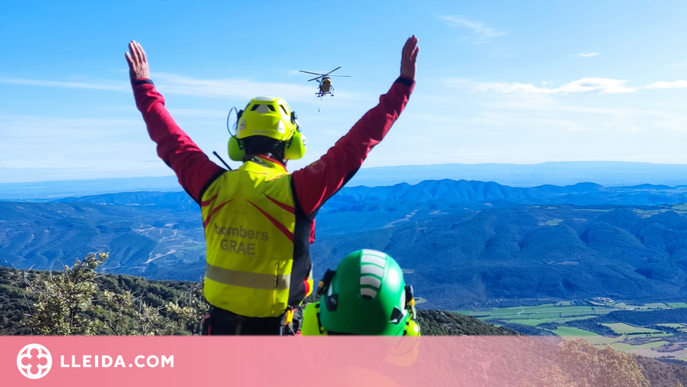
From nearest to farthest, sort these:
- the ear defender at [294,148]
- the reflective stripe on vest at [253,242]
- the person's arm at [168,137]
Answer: the reflective stripe on vest at [253,242]
the person's arm at [168,137]
the ear defender at [294,148]

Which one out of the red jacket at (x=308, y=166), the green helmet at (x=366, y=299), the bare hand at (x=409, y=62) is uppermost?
the bare hand at (x=409, y=62)

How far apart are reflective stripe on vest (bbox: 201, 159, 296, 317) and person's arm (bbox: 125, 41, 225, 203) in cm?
41

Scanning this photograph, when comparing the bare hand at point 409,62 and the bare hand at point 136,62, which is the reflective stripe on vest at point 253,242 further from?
the bare hand at point 136,62

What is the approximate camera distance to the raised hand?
545 centimetres

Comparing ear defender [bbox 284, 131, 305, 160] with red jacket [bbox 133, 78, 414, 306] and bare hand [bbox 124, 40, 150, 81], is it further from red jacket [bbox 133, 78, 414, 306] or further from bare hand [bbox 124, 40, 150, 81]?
bare hand [bbox 124, 40, 150, 81]

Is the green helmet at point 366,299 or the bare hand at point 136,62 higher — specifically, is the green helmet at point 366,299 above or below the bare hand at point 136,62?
below

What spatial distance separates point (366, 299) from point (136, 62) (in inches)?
154

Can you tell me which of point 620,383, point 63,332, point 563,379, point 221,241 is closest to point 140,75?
point 221,241

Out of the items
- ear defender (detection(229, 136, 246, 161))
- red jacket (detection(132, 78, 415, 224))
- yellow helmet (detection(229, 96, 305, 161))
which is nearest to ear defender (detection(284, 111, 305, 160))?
yellow helmet (detection(229, 96, 305, 161))

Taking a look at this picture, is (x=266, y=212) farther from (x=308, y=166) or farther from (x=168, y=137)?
(x=168, y=137)

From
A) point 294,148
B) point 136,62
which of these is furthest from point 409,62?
point 136,62

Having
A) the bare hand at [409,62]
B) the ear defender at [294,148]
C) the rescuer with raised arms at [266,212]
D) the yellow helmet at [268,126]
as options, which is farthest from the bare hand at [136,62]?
the bare hand at [409,62]

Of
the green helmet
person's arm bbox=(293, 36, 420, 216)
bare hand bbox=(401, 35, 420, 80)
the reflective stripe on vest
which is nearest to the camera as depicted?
the green helmet

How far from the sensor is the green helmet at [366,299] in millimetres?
4008
